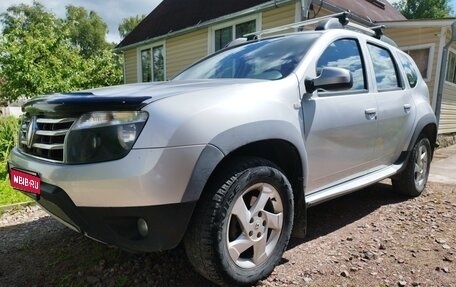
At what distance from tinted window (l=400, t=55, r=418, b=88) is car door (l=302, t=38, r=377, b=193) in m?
Result: 1.13

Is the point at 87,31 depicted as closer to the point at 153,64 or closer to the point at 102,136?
the point at 153,64

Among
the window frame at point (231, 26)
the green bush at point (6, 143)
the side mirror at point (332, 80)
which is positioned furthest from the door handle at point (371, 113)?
the window frame at point (231, 26)

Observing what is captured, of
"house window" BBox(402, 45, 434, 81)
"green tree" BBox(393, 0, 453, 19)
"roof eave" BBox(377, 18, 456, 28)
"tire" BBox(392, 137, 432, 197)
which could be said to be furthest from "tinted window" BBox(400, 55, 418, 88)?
"green tree" BBox(393, 0, 453, 19)

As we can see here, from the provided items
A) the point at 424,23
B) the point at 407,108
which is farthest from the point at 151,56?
the point at 407,108

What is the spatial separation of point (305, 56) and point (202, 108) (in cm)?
115

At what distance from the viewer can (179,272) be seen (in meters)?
2.49

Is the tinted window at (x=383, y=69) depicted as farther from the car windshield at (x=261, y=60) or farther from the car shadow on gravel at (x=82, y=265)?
the car shadow on gravel at (x=82, y=265)

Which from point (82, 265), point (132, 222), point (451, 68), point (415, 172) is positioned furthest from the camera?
point (451, 68)

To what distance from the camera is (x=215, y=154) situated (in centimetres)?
194

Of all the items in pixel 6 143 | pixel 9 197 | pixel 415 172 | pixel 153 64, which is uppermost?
pixel 153 64

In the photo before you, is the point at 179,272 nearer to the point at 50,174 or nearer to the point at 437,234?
the point at 50,174

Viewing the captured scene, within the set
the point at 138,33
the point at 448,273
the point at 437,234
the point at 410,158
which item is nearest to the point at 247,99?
the point at 448,273

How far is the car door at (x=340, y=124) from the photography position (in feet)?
8.64

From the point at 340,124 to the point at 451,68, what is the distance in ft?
33.9
